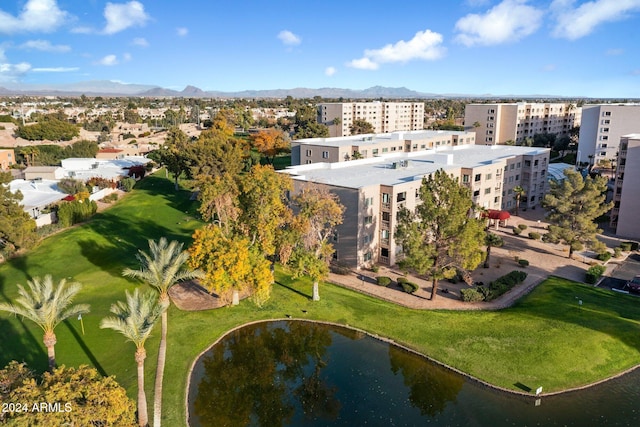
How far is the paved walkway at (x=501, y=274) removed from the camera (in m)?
44.7

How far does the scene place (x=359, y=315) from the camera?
4219cm

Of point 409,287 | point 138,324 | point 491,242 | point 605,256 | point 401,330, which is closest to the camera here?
point 138,324

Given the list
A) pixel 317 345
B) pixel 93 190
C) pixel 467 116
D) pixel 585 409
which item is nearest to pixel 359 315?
pixel 317 345

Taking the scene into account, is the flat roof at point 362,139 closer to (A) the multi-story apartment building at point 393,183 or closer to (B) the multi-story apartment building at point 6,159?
(A) the multi-story apartment building at point 393,183

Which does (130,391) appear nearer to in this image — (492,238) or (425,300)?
(425,300)

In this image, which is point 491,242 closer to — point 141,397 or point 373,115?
point 141,397

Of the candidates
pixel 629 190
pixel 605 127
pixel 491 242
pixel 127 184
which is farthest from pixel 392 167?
pixel 605 127

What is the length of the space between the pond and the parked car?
16.2 meters

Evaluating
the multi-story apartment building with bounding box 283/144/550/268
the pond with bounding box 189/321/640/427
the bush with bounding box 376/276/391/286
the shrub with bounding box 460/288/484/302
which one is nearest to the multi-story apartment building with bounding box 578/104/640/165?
the multi-story apartment building with bounding box 283/144/550/268

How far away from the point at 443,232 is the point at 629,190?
38946mm

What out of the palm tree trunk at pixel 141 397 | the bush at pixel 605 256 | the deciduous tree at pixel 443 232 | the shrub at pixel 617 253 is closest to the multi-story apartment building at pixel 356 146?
the deciduous tree at pixel 443 232

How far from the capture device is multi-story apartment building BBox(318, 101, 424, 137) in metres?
168

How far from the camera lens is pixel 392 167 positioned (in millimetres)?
67312

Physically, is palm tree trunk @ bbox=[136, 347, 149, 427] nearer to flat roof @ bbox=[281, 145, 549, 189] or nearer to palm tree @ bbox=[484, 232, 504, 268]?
flat roof @ bbox=[281, 145, 549, 189]
